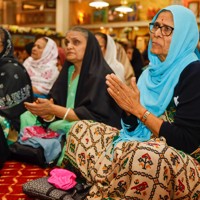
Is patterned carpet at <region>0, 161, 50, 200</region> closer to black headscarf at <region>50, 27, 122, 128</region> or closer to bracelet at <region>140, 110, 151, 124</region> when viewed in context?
black headscarf at <region>50, 27, 122, 128</region>

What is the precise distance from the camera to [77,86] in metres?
3.07

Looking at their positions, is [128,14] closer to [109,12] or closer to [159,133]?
[109,12]

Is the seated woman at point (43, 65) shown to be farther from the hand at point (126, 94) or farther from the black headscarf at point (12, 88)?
the hand at point (126, 94)

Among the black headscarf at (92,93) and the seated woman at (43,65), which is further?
the seated woman at (43,65)

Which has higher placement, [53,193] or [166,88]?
[166,88]

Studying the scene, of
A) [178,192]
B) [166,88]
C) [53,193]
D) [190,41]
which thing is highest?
[190,41]

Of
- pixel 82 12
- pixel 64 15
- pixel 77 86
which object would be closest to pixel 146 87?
pixel 77 86

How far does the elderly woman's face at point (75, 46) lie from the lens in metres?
3.11

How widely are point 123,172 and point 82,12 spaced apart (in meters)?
12.4

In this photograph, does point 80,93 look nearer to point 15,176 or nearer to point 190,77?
point 15,176

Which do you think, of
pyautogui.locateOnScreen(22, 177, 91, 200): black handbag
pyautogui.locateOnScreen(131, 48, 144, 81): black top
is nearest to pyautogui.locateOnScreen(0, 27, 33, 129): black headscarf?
pyautogui.locateOnScreen(22, 177, 91, 200): black handbag

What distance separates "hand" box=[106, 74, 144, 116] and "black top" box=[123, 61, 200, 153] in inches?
6.9

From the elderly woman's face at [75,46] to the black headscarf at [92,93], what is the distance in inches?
1.6

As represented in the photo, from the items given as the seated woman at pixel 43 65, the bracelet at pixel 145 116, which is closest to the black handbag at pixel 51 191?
the bracelet at pixel 145 116
